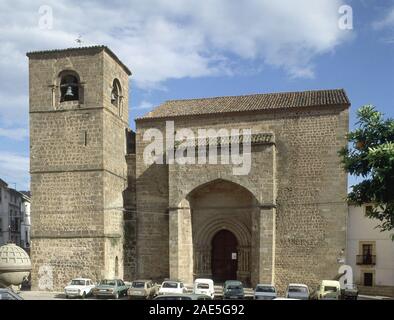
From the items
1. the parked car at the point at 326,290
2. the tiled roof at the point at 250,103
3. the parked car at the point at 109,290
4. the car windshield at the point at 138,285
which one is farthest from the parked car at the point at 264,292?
the tiled roof at the point at 250,103

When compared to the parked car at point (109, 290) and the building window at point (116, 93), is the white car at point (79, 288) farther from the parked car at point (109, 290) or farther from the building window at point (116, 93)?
the building window at point (116, 93)

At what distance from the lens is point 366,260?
79.0ft

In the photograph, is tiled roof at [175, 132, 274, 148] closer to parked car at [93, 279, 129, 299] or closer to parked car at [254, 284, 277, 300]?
parked car at [254, 284, 277, 300]

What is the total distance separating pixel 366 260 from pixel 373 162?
417 inches

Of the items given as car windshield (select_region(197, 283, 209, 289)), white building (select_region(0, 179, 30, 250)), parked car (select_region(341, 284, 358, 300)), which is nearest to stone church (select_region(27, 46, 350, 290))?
parked car (select_region(341, 284, 358, 300))

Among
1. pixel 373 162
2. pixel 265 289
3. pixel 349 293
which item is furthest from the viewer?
pixel 349 293

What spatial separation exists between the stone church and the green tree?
6.27 m

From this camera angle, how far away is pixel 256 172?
23.2 m

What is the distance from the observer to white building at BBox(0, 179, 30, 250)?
4616 centimetres

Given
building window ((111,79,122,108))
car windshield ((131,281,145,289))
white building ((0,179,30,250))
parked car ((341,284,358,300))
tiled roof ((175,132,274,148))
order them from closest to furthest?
car windshield ((131,281,145,289)) < parked car ((341,284,358,300)) < tiled roof ((175,132,274,148)) < building window ((111,79,122,108)) < white building ((0,179,30,250))

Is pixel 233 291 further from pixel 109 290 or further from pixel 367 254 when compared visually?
pixel 367 254

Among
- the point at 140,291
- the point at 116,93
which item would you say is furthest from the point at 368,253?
the point at 116,93

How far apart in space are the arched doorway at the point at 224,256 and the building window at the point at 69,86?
997cm
